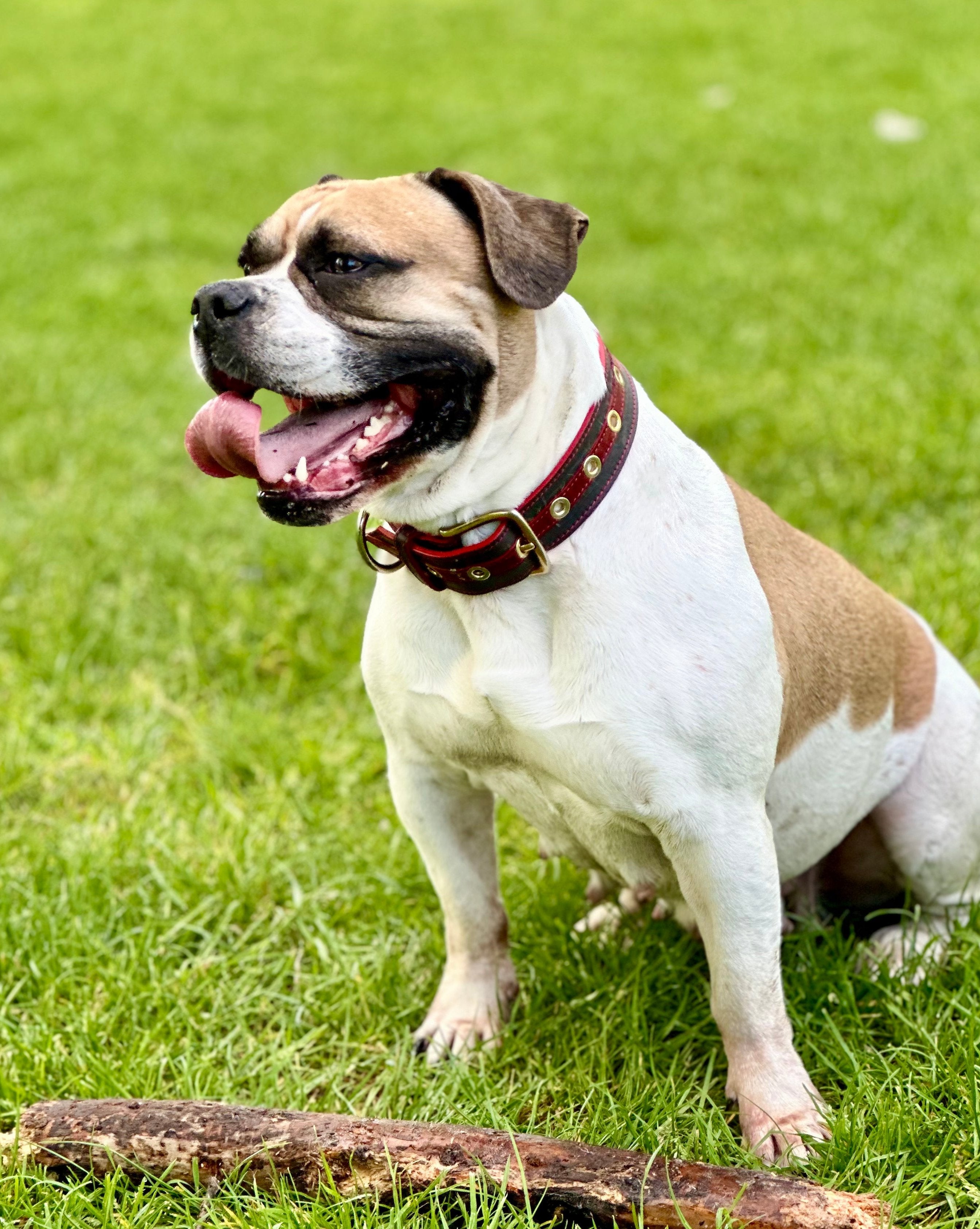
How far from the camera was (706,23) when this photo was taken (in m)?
12.4

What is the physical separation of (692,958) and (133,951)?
1.28 meters

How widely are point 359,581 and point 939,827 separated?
7.89 feet

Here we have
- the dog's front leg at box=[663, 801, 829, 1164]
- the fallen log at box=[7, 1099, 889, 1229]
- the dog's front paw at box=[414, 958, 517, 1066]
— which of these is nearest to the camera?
the fallen log at box=[7, 1099, 889, 1229]

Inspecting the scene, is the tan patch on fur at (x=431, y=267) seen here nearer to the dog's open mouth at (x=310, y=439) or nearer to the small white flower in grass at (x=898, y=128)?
the dog's open mouth at (x=310, y=439)

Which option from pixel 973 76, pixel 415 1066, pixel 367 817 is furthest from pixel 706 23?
pixel 415 1066

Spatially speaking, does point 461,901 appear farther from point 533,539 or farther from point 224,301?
point 224,301

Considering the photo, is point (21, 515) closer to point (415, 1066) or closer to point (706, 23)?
point (415, 1066)

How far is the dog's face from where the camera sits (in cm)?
232

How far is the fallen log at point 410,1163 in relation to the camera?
7.23ft

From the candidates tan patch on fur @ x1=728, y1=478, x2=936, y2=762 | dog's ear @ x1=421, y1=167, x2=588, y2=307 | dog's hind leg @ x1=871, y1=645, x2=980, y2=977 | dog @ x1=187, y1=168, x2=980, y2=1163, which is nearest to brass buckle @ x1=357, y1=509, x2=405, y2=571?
dog @ x1=187, y1=168, x2=980, y2=1163

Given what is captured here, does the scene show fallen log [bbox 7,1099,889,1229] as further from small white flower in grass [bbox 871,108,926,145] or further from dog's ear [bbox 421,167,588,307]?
small white flower in grass [bbox 871,108,926,145]

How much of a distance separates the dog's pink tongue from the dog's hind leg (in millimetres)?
1657

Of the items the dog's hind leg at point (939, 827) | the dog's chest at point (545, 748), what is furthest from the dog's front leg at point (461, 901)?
the dog's hind leg at point (939, 827)

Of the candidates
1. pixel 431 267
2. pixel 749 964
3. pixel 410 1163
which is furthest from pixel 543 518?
pixel 410 1163
